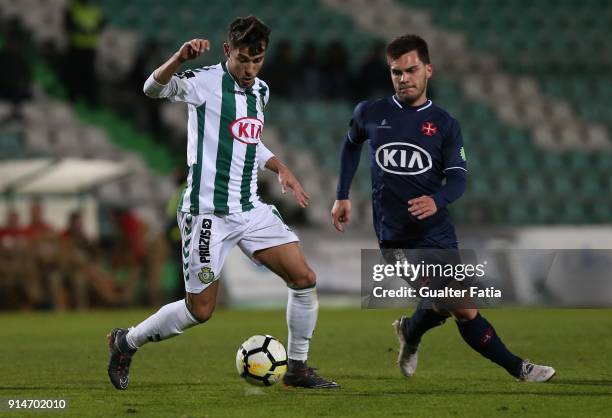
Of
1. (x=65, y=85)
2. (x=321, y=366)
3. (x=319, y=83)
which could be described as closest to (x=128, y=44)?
(x=65, y=85)

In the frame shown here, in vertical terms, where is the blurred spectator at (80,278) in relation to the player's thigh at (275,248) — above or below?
above

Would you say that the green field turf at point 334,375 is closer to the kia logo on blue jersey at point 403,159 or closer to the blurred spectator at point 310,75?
the kia logo on blue jersey at point 403,159

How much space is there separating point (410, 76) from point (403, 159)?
1.51ft

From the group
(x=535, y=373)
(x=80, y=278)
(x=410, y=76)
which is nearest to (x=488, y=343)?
(x=535, y=373)

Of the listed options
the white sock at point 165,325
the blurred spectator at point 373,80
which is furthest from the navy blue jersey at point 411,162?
the blurred spectator at point 373,80

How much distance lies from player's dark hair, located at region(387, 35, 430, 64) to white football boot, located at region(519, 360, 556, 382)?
176 cm

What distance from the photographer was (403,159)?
6.35m

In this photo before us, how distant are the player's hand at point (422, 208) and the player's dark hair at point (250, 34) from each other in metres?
1.12

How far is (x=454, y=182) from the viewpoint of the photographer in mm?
6070

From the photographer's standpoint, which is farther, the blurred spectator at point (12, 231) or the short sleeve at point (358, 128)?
the blurred spectator at point (12, 231)

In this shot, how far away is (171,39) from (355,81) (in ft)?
12.7

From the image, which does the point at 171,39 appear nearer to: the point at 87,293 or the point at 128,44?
the point at 128,44

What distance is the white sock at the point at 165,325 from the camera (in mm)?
6027

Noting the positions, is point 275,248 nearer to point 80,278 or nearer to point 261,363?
point 261,363
